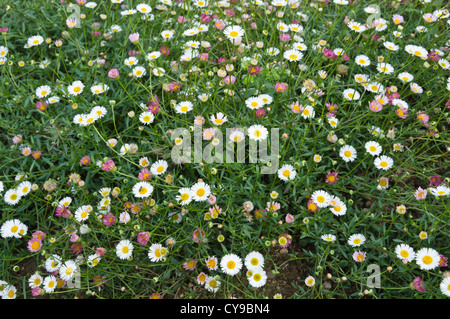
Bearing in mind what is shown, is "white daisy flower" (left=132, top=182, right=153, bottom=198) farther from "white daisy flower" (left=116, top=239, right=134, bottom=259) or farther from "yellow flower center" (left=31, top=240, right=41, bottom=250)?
"yellow flower center" (left=31, top=240, right=41, bottom=250)

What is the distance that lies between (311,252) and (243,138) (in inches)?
28.9

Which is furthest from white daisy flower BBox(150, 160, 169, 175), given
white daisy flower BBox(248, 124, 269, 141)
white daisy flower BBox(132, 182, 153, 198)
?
white daisy flower BBox(248, 124, 269, 141)

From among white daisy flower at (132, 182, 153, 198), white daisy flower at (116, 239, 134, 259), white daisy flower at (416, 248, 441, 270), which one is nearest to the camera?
white daisy flower at (416, 248, 441, 270)

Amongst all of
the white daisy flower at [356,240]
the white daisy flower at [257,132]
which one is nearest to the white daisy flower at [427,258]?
the white daisy flower at [356,240]

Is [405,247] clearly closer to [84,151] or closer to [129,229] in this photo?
[129,229]

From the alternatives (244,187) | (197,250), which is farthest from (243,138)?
(197,250)

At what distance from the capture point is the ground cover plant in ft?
6.17

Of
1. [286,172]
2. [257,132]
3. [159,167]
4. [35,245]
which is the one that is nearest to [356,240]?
[286,172]

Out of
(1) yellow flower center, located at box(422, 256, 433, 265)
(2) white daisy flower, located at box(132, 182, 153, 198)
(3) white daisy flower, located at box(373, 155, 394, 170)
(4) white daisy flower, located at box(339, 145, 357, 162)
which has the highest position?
(4) white daisy flower, located at box(339, 145, 357, 162)

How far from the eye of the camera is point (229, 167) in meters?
2.10

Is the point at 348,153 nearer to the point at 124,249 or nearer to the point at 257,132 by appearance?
the point at 257,132

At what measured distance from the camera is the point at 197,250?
6.31ft
